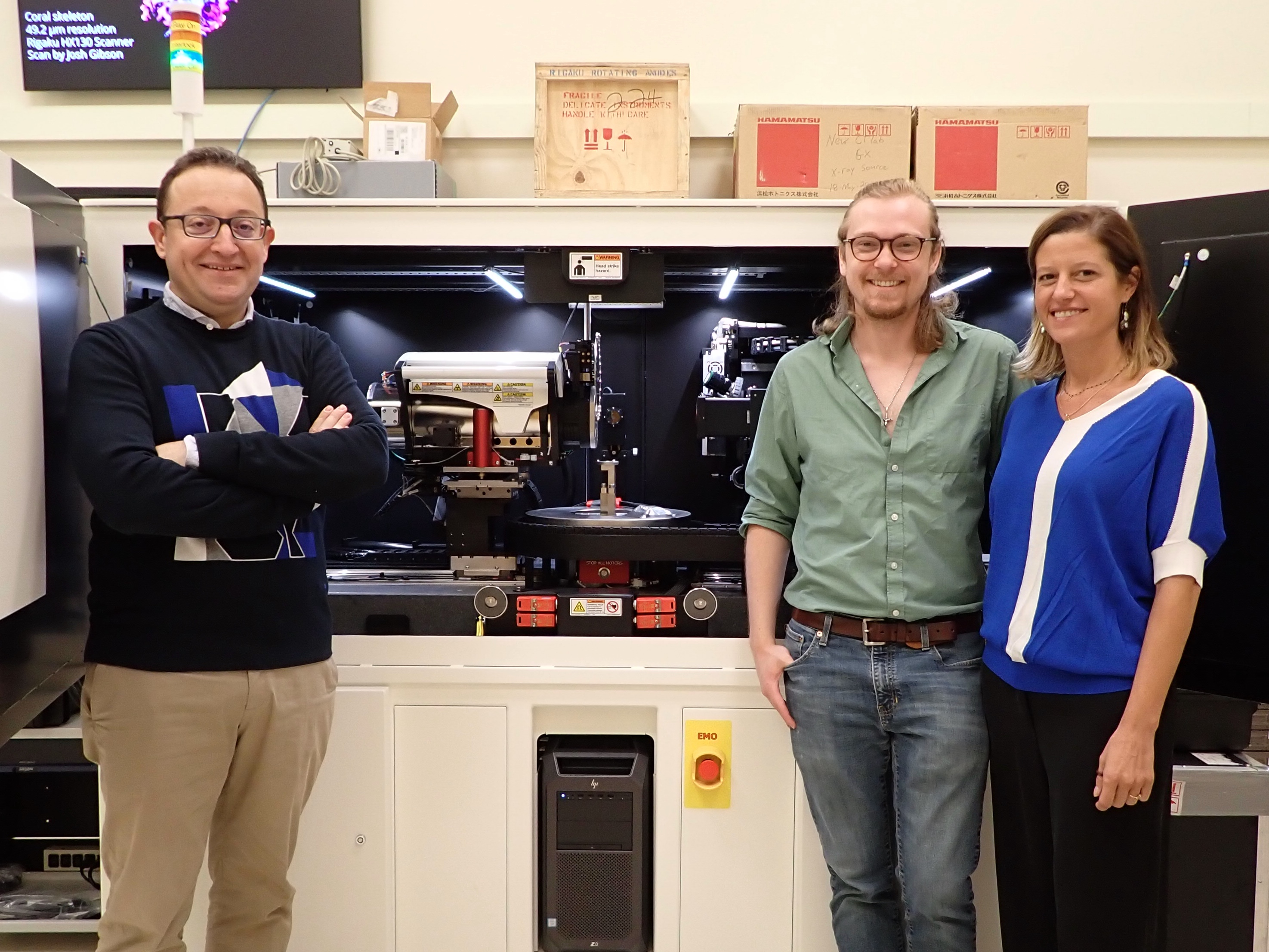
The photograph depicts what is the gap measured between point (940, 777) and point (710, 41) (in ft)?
7.40

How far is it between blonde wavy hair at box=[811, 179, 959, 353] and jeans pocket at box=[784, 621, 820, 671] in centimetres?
58

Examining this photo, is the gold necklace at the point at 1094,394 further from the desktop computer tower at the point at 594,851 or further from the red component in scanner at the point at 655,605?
the desktop computer tower at the point at 594,851

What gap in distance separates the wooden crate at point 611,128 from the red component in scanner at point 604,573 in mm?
916

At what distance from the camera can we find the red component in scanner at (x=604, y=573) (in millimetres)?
2230

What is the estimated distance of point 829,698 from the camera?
170cm

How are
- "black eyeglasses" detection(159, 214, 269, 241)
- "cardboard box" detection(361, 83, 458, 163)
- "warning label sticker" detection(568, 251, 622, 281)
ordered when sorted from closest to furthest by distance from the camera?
"black eyeglasses" detection(159, 214, 269, 241), "warning label sticker" detection(568, 251, 622, 281), "cardboard box" detection(361, 83, 458, 163)

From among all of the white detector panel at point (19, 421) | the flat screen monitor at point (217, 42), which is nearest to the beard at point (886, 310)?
the white detector panel at point (19, 421)

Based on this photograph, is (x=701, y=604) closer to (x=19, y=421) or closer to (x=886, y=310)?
(x=886, y=310)

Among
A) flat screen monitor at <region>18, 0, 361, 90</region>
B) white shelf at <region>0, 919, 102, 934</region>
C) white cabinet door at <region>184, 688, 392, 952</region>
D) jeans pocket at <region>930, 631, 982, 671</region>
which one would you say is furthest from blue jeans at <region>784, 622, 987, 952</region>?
flat screen monitor at <region>18, 0, 361, 90</region>

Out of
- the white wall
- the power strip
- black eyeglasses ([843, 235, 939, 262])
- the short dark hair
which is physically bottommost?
the power strip

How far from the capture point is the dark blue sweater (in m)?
1.51

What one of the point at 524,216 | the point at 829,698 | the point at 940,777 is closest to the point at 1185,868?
the point at 940,777

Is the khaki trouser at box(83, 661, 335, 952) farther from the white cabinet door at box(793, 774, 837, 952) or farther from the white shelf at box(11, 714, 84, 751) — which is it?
the white cabinet door at box(793, 774, 837, 952)

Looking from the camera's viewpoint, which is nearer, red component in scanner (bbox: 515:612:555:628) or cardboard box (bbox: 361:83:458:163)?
red component in scanner (bbox: 515:612:555:628)
